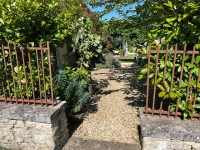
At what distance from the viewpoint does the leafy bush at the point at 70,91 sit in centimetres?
333

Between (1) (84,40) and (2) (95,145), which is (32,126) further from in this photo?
(1) (84,40)

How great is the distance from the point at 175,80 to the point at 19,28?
2.58 meters

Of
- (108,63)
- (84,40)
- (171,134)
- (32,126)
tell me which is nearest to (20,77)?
(32,126)

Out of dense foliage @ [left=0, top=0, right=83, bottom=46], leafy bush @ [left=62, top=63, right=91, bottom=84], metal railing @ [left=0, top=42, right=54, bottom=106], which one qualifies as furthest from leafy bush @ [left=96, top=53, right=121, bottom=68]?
metal railing @ [left=0, top=42, right=54, bottom=106]

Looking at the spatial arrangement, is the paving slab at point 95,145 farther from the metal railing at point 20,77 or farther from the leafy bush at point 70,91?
the metal railing at point 20,77

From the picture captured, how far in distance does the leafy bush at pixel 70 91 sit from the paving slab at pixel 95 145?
0.75 metres

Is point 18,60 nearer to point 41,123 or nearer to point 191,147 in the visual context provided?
point 41,123

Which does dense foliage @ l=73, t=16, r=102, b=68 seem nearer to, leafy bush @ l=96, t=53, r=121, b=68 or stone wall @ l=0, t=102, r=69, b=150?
stone wall @ l=0, t=102, r=69, b=150

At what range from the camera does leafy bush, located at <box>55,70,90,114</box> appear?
3.33 metres

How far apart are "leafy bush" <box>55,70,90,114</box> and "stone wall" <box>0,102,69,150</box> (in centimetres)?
57

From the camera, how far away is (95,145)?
290 centimetres

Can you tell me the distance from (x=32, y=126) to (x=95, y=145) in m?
1.09

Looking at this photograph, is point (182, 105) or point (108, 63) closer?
point (182, 105)

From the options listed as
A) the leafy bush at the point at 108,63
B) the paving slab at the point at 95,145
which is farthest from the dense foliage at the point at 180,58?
the leafy bush at the point at 108,63
